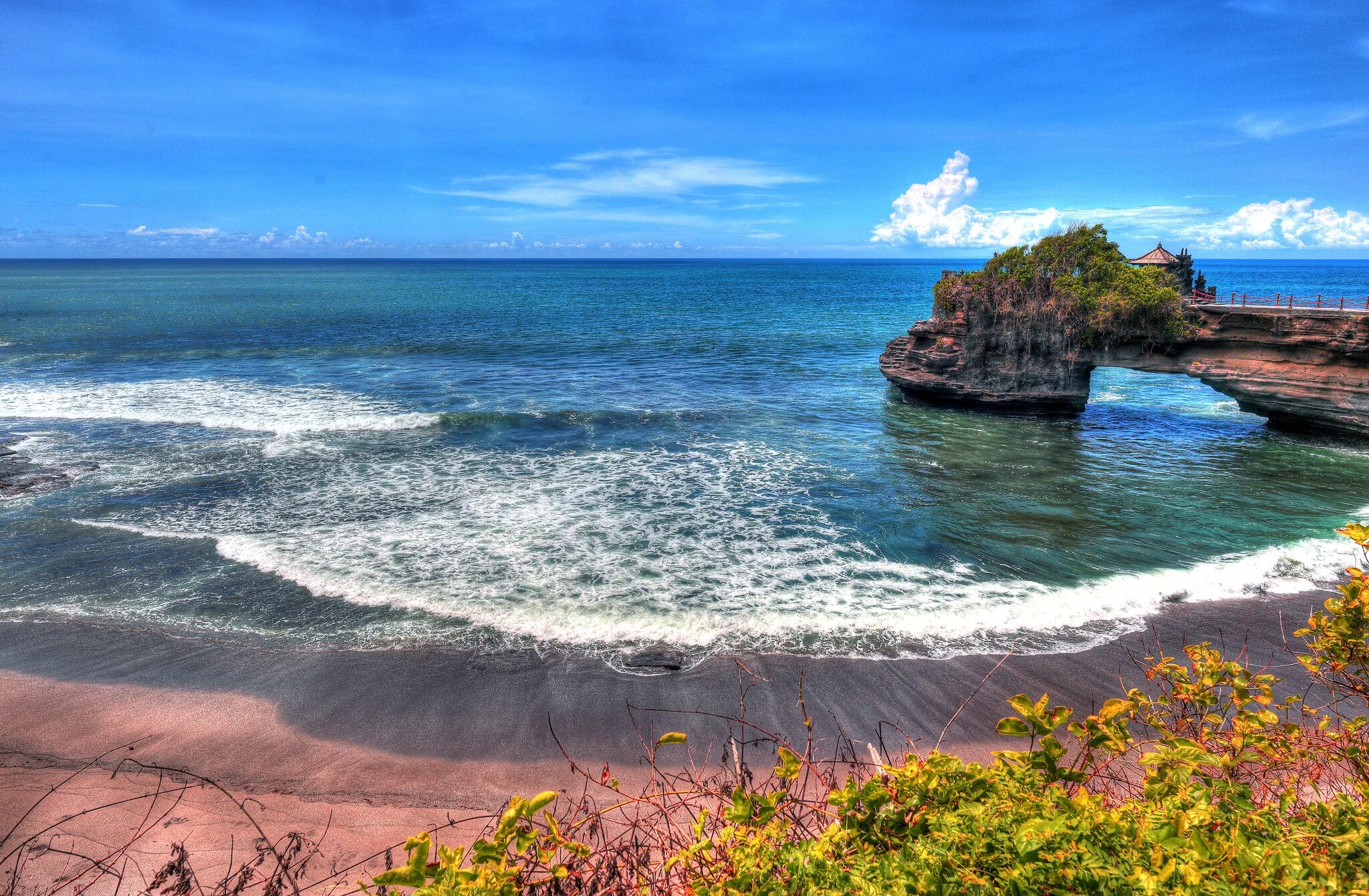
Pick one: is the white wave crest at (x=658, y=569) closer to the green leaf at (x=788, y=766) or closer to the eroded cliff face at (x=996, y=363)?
the green leaf at (x=788, y=766)

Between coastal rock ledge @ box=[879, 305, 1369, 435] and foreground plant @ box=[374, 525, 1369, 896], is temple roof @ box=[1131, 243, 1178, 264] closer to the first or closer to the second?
coastal rock ledge @ box=[879, 305, 1369, 435]

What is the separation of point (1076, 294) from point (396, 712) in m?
29.2

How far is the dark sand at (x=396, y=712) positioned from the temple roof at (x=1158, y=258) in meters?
27.3

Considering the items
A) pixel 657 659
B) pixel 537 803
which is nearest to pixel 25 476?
pixel 657 659

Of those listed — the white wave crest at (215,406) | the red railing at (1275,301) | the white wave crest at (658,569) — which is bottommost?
the white wave crest at (658,569)

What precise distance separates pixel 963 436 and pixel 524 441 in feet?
57.0

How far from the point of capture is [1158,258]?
33938 mm

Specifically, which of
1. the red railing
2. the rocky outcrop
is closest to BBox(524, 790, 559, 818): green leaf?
the rocky outcrop

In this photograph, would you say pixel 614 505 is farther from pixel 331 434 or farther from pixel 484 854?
pixel 484 854

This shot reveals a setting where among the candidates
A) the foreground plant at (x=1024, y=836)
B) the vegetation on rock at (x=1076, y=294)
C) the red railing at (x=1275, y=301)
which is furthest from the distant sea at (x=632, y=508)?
the foreground plant at (x=1024, y=836)

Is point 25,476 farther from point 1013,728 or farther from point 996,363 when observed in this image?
point 996,363

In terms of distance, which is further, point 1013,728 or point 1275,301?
point 1275,301

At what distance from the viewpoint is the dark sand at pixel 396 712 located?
866cm

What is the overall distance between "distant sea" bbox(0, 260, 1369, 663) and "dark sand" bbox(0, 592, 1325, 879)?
0.68 metres
